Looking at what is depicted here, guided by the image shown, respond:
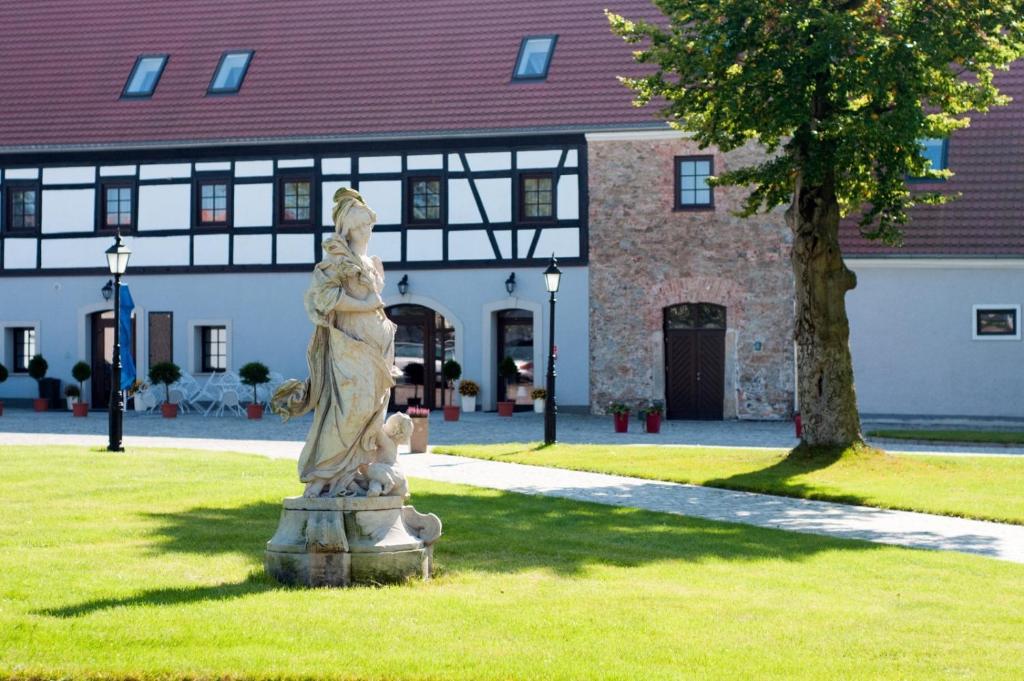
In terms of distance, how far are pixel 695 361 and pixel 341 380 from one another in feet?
64.8

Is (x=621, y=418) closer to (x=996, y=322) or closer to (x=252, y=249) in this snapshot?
(x=996, y=322)

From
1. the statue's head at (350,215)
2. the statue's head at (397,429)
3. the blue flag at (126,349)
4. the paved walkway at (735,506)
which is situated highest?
the statue's head at (350,215)

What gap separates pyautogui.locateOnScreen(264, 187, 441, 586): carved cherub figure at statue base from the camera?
900cm

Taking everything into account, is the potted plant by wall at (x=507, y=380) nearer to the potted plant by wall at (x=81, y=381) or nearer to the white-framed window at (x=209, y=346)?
the white-framed window at (x=209, y=346)

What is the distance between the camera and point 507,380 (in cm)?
2952

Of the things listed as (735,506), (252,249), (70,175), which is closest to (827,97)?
(735,506)

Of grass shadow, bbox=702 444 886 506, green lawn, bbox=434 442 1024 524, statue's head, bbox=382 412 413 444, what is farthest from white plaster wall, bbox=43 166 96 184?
statue's head, bbox=382 412 413 444

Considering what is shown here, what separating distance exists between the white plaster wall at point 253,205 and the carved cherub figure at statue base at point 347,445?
21224 millimetres

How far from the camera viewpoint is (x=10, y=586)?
860 cm

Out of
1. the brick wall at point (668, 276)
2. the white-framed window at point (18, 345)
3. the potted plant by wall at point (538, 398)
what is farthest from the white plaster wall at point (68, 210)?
the brick wall at point (668, 276)

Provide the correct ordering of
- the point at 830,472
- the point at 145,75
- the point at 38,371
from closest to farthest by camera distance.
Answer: the point at 830,472
the point at 38,371
the point at 145,75

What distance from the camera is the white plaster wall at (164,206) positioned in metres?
30.5

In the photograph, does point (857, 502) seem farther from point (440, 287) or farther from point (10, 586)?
point (440, 287)

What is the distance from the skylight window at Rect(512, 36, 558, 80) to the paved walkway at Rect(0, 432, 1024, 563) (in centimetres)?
1216
